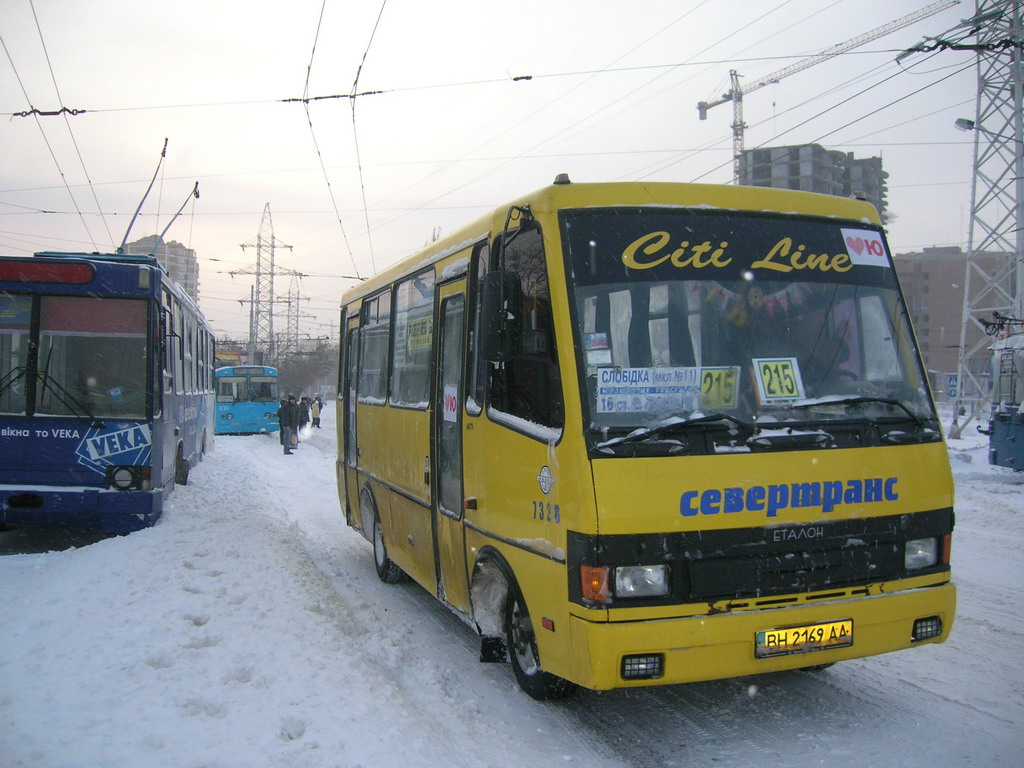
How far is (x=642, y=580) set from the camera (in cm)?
403

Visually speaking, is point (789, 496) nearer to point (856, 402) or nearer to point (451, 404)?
point (856, 402)

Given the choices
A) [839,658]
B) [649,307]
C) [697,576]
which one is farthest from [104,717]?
[839,658]

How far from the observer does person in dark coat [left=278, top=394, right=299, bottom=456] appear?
26453 mm

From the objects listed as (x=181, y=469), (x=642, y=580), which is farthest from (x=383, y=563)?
(x=181, y=469)

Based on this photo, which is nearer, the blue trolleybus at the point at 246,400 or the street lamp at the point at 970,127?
the street lamp at the point at 970,127

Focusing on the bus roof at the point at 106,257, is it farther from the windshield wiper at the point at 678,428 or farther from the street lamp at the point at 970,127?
the street lamp at the point at 970,127

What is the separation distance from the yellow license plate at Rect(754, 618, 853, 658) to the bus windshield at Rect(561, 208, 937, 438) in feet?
3.42

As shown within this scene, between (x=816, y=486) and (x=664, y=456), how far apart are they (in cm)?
87

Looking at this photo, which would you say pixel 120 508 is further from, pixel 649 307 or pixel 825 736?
pixel 825 736

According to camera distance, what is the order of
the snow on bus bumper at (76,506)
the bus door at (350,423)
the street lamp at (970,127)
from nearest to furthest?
1. the snow on bus bumper at (76,506)
2. the bus door at (350,423)
3. the street lamp at (970,127)

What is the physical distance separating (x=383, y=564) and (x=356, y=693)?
12.0 feet

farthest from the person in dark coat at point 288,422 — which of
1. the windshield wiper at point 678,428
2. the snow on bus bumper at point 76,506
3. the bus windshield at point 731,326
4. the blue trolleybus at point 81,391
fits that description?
the windshield wiper at point 678,428

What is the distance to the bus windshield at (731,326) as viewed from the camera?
4305 millimetres

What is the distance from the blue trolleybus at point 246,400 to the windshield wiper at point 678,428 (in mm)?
33340
